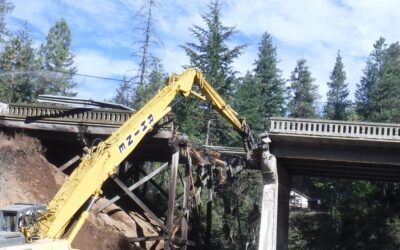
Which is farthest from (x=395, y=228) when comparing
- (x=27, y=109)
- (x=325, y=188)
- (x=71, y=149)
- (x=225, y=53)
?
(x=27, y=109)

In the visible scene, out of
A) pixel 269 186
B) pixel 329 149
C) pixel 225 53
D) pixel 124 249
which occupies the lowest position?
pixel 124 249

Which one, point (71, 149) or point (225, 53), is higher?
point (225, 53)

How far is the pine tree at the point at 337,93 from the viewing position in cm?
9371

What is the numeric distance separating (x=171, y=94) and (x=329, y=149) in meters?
7.94

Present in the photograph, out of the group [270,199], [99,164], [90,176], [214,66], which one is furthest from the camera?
[214,66]

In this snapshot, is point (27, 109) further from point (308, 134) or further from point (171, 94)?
point (308, 134)

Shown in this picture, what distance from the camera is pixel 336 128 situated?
2417 centimetres

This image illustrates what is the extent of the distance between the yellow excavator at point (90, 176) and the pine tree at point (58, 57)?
49212mm

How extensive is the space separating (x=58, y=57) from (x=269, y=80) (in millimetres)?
33065

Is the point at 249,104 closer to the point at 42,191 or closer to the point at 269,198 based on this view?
the point at 269,198

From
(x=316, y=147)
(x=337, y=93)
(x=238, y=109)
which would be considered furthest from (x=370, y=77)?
(x=316, y=147)

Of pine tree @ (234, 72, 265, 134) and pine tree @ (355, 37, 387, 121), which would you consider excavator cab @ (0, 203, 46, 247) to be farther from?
pine tree @ (355, 37, 387, 121)

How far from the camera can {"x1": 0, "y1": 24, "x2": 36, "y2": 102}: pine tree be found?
61125 millimetres

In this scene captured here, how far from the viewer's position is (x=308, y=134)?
79.8 feet
